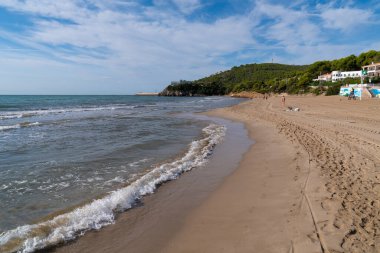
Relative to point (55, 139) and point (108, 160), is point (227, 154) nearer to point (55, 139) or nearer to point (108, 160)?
point (108, 160)

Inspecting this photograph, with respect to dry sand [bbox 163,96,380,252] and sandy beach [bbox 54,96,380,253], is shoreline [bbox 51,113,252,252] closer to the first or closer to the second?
sandy beach [bbox 54,96,380,253]

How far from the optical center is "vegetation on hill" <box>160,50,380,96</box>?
79.4m

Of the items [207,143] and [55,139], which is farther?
[55,139]

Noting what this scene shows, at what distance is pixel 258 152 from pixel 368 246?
262 inches

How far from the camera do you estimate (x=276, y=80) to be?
113m

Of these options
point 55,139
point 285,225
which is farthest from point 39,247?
point 55,139

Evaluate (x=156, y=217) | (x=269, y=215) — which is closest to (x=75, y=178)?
(x=156, y=217)

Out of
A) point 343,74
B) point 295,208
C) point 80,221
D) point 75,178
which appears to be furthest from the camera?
point 343,74

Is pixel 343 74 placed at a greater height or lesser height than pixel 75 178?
greater

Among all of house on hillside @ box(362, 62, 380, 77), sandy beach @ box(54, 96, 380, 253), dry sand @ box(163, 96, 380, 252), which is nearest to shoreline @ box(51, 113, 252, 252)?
sandy beach @ box(54, 96, 380, 253)

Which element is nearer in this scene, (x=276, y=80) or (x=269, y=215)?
(x=269, y=215)

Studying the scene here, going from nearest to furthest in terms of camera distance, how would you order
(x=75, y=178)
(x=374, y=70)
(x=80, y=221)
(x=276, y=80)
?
(x=80, y=221) < (x=75, y=178) < (x=374, y=70) < (x=276, y=80)

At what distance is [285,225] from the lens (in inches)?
170

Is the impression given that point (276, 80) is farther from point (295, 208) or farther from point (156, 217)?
point (156, 217)
